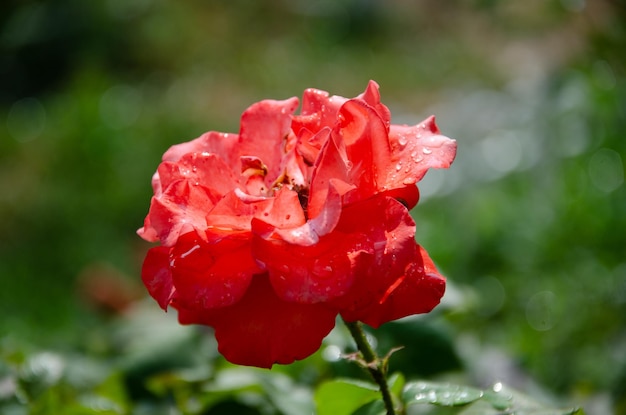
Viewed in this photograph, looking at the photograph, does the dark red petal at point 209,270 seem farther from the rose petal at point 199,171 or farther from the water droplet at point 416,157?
the water droplet at point 416,157

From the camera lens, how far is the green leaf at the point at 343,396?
0.91 meters

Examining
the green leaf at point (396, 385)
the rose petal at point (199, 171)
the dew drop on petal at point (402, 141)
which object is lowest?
the green leaf at point (396, 385)

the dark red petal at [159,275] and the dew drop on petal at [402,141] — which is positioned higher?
the dew drop on petal at [402,141]

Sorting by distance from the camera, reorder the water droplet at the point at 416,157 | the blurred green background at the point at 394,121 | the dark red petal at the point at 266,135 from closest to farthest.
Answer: the water droplet at the point at 416,157, the dark red petal at the point at 266,135, the blurred green background at the point at 394,121

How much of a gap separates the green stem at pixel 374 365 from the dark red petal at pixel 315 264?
96 millimetres

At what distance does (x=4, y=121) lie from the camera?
4145 millimetres

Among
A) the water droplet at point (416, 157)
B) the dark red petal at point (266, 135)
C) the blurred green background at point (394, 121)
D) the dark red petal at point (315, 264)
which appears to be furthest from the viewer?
the blurred green background at point (394, 121)

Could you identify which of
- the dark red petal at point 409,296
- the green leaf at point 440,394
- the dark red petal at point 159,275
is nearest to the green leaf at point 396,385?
the green leaf at point 440,394

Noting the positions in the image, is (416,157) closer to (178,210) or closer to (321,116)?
(321,116)

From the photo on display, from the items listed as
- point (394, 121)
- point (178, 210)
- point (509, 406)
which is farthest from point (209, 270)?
point (394, 121)

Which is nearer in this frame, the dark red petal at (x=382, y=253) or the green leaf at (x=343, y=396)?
the dark red petal at (x=382, y=253)

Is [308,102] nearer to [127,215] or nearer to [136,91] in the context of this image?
[127,215]

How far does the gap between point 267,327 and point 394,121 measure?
2.92 m

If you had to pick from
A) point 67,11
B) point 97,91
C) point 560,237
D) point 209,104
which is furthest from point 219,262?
point 67,11
